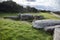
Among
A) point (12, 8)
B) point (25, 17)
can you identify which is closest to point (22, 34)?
point (25, 17)

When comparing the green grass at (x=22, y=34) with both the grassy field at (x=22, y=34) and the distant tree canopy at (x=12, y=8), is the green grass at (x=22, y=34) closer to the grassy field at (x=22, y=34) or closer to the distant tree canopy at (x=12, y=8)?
the grassy field at (x=22, y=34)

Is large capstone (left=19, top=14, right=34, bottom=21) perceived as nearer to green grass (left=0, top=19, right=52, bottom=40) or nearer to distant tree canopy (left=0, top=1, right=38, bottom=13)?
distant tree canopy (left=0, top=1, right=38, bottom=13)

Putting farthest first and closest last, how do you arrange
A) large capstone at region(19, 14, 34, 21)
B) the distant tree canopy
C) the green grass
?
the distant tree canopy < large capstone at region(19, 14, 34, 21) < the green grass

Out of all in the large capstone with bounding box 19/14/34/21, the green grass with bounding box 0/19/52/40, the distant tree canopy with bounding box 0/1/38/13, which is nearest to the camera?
the green grass with bounding box 0/19/52/40

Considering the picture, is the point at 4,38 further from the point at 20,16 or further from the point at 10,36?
the point at 20,16

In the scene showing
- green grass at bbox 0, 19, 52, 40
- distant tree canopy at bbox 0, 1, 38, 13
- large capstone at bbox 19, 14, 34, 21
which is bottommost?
green grass at bbox 0, 19, 52, 40

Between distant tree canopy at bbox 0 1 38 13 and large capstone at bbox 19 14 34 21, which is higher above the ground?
distant tree canopy at bbox 0 1 38 13

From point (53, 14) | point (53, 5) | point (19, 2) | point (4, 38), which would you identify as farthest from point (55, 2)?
point (4, 38)

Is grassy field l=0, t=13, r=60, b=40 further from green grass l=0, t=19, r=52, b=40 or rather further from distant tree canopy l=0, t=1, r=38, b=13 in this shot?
distant tree canopy l=0, t=1, r=38, b=13

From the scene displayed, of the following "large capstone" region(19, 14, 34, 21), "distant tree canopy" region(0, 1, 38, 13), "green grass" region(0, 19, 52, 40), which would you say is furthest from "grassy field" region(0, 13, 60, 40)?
"distant tree canopy" region(0, 1, 38, 13)

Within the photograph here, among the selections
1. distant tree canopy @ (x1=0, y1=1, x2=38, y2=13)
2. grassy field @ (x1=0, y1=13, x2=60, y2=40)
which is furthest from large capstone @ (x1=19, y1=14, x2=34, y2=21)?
grassy field @ (x1=0, y1=13, x2=60, y2=40)

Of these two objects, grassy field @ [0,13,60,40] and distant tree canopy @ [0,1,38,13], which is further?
distant tree canopy @ [0,1,38,13]

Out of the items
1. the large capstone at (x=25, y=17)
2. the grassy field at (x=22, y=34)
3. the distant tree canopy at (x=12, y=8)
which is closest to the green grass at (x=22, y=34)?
the grassy field at (x=22, y=34)

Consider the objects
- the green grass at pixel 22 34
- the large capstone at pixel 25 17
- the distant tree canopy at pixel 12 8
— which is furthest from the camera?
the distant tree canopy at pixel 12 8
